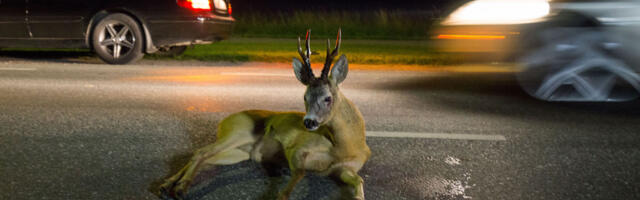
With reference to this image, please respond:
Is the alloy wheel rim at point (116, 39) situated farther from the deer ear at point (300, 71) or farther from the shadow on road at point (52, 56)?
the deer ear at point (300, 71)

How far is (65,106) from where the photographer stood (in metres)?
5.63

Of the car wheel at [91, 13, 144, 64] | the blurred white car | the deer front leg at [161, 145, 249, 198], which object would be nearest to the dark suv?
the car wheel at [91, 13, 144, 64]

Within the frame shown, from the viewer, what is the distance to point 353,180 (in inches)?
122

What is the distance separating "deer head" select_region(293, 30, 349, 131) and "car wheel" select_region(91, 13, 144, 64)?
6.58 m

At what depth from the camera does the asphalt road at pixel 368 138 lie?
331 cm

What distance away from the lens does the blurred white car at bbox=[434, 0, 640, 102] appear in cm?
559

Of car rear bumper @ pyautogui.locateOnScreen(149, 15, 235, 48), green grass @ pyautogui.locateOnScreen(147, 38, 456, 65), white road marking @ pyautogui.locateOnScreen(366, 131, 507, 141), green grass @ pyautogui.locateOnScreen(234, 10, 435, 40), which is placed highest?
car rear bumper @ pyautogui.locateOnScreen(149, 15, 235, 48)

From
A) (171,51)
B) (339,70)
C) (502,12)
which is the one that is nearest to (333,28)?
(171,51)

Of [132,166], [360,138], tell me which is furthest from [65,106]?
[360,138]

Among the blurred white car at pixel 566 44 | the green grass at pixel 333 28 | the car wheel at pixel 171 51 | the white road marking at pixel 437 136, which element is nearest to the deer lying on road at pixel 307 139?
the white road marking at pixel 437 136

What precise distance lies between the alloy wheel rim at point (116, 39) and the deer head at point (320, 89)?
6676mm

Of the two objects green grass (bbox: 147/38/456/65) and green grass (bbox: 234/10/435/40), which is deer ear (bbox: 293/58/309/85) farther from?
green grass (bbox: 234/10/435/40)

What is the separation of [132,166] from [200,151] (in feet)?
2.06

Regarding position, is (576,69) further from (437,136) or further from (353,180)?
(353,180)
